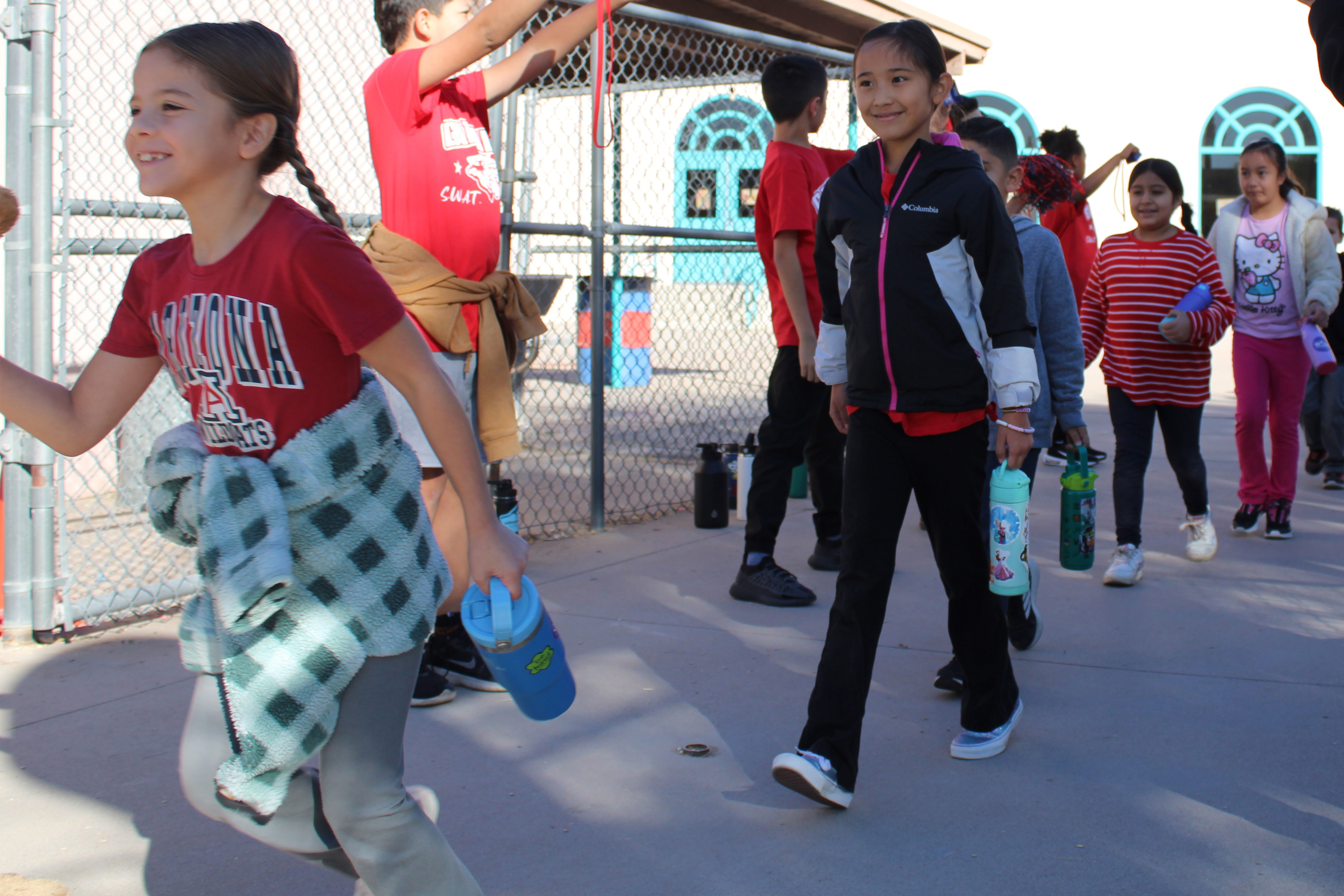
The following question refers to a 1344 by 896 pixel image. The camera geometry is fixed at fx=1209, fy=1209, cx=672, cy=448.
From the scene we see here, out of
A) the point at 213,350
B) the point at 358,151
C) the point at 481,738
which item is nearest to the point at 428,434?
the point at 213,350

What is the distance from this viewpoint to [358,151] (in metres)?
9.02

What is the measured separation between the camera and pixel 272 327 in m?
1.84

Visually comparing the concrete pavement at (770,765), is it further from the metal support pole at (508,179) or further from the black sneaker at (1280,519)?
the metal support pole at (508,179)

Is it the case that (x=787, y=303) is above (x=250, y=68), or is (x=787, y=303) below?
below

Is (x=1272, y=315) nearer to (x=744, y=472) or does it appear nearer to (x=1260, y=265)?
(x=1260, y=265)

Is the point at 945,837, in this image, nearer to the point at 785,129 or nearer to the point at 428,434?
the point at 428,434

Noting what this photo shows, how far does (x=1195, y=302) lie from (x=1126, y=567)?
1141 millimetres

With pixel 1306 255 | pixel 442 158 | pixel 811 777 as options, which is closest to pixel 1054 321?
pixel 811 777

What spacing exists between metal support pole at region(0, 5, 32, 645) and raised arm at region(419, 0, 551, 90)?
5.18 ft

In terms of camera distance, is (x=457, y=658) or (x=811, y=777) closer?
(x=811, y=777)

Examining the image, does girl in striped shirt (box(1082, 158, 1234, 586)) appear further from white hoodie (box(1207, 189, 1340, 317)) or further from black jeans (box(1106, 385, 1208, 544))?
white hoodie (box(1207, 189, 1340, 317))

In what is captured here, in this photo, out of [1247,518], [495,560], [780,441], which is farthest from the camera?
[1247,518]

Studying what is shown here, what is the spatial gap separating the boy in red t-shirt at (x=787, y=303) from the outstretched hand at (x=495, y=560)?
2.88 m

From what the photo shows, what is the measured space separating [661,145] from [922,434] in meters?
16.9
